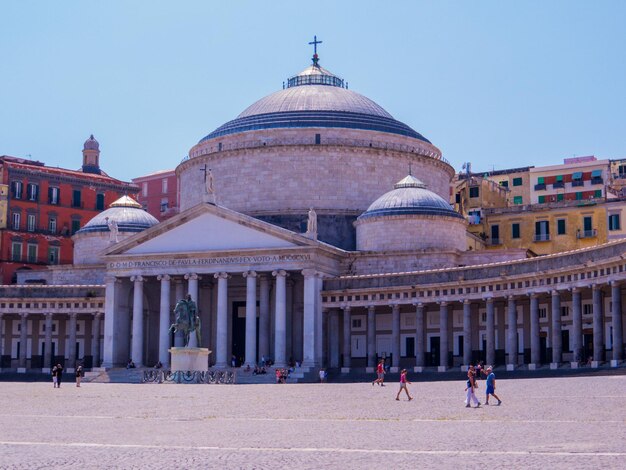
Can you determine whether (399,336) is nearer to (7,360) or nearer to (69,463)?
(7,360)

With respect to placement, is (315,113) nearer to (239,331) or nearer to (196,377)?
(239,331)

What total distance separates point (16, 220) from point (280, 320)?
39046 millimetres

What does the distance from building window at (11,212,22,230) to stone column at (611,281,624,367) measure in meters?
63.2

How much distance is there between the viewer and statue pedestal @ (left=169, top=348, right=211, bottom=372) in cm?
6806

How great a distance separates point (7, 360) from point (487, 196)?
1778 inches

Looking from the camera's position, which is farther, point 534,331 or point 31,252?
point 31,252

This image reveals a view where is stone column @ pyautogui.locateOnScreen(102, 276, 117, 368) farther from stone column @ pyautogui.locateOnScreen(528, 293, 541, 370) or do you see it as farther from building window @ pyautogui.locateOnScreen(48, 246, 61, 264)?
stone column @ pyautogui.locateOnScreen(528, 293, 541, 370)

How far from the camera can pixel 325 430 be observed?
1169 inches

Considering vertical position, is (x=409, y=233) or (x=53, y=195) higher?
(x=53, y=195)

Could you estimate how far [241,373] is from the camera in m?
75.2

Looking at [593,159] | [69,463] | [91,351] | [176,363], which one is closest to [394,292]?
[176,363]

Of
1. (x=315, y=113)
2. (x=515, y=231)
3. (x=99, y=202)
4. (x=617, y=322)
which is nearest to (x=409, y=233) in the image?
(x=315, y=113)

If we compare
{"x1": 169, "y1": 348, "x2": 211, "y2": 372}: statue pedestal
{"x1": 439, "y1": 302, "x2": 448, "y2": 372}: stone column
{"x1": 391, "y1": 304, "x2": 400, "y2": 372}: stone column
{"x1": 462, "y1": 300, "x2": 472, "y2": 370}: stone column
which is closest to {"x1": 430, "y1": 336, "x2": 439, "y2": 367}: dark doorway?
{"x1": 439, "y1": 302, "x2": 448, "y2": 372}: stone column

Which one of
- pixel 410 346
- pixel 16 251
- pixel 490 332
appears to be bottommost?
pixel 410 346
